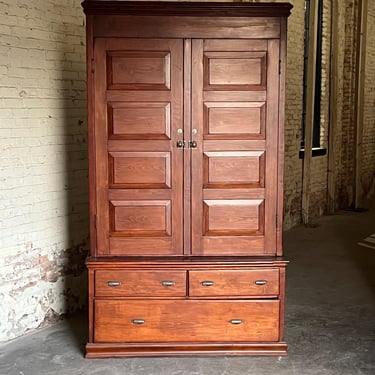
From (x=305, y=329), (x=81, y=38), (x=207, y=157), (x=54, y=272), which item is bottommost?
(x=305, y=329)

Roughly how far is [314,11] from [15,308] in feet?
20.9

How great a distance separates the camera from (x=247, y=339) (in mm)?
3990

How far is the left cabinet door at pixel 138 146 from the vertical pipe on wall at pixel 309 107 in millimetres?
5256

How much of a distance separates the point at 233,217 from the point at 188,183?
38 centimetres

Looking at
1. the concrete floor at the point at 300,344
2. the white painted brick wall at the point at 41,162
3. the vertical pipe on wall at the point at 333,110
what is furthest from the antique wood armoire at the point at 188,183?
the vertical pipe on wall at the point at 333,110

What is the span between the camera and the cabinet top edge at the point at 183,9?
367 centimetres

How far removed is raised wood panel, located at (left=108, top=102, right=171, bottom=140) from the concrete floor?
1.51m

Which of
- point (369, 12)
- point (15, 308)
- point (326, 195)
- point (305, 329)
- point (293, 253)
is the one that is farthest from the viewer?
point (369, 12)

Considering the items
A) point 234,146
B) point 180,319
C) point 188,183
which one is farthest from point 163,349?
point 234,146

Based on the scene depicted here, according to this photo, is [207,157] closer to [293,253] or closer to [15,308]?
[15,308]

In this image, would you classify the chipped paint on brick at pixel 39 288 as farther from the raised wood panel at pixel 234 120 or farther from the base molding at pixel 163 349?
the raised wood panel at pixel 234 120

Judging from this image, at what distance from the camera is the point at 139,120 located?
12.6 feet

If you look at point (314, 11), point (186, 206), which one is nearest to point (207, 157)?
point (186, 206)

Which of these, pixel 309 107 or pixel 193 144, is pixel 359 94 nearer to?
pixel 309 107
